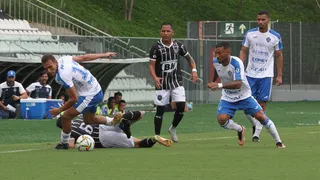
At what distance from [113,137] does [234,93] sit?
2123mm

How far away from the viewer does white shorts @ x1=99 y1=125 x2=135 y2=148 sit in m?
16.9

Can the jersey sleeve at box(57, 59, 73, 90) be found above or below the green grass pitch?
above

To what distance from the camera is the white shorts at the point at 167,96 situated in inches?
763

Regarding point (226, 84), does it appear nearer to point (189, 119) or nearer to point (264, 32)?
point (264, 32)

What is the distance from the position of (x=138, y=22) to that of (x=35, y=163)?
3813 centimetres

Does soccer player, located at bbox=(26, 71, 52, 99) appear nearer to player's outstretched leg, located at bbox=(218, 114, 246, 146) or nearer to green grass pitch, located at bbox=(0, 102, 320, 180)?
green grass pitch, located at bbox=(0, 102, 320, 180)

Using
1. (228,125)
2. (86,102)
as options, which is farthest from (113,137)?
(228,125)

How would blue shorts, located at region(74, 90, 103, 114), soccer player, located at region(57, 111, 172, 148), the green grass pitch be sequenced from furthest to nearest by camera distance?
1. soccer player, located at region(57, 111, 172, 148)
2. blue shorts, located at region(74, 90, 103, 114)
3. the green grass pitch

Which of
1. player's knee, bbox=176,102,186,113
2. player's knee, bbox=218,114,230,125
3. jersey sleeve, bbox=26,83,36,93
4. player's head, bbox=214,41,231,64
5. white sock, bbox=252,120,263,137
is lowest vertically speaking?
white sock, bbox=252,120,263,137

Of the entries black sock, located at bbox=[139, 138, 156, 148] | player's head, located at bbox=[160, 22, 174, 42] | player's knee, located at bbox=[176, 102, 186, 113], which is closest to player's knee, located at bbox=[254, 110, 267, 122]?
black sock, located at bbox=[139, 138, 156, 148]

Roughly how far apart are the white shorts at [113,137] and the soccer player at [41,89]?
1310 cm

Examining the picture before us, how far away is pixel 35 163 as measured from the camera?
13.7m

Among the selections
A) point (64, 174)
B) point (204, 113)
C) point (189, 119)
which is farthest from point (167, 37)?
point (204, 113)

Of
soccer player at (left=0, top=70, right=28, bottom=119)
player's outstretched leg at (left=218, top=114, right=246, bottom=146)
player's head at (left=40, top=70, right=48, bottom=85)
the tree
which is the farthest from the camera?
the tree
